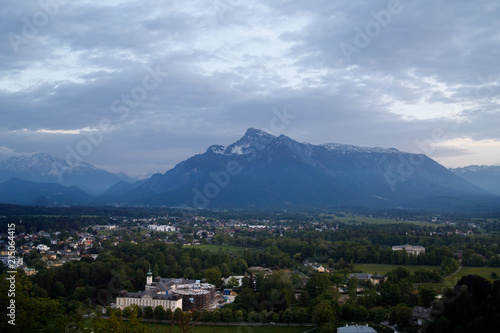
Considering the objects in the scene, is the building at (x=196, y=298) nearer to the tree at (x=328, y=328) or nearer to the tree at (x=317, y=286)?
the tree at (x=317, y=286)

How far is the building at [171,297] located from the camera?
95.4ft

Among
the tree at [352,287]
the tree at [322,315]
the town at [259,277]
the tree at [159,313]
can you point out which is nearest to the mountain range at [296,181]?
the town at [259,277]

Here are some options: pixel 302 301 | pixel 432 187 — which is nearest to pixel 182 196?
pixel 432 187

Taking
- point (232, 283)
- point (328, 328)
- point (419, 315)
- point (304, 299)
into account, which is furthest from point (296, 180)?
point (328, 328)

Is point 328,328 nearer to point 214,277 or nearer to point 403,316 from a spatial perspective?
point 403,316

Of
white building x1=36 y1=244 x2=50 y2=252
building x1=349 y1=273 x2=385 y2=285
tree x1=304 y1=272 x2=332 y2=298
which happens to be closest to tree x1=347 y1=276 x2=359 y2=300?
tree x1=304 y1=272 x2=332 y2=298

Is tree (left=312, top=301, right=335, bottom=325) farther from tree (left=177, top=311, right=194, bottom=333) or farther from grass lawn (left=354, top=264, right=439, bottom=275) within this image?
grass lawn (left=354, top=264, right=439, bottom=275)

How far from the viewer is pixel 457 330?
64.9 ft

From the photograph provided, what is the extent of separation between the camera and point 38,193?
16962 centimetres

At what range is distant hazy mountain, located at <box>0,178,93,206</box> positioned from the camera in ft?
520

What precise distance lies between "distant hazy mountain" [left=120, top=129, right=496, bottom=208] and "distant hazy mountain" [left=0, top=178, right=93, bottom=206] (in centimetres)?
2010

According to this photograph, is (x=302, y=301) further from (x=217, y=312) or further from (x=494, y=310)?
(x=494, y=310)

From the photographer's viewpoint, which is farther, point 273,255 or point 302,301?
point 273,255

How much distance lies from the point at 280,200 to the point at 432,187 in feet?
210
